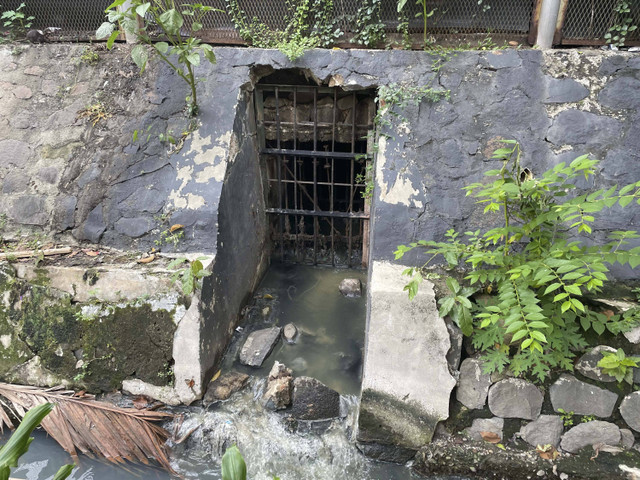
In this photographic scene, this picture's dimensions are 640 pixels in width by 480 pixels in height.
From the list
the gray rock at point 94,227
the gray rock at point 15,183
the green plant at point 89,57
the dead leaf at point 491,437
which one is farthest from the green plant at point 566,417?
the green plant at point 89,57

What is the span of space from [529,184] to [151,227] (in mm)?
2371

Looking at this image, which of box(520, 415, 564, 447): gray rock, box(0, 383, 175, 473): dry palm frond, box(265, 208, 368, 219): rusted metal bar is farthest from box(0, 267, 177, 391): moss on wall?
box(520, 415, 564, 447): gray rock

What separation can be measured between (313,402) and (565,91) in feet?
8.80

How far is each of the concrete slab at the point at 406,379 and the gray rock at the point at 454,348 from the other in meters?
0.03

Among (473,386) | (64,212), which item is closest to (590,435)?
(473,386)

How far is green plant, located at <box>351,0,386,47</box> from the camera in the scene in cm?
333

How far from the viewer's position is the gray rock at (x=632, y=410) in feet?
7.65

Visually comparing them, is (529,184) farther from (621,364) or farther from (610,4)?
(610,4)

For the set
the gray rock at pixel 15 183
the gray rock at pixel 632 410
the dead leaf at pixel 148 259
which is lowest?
the gray rock at pixel 632 410

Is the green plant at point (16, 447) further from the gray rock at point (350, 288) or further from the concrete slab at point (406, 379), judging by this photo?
the gray rock at point (350, 288)

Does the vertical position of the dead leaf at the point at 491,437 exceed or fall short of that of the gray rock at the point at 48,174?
it falls short

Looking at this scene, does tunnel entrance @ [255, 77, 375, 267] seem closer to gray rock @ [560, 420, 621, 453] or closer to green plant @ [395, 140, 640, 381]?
green plant @ [395, 140, 640, 381]

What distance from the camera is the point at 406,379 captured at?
2480 millimetres

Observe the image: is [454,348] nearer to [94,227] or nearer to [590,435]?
Answer: [590,435]
